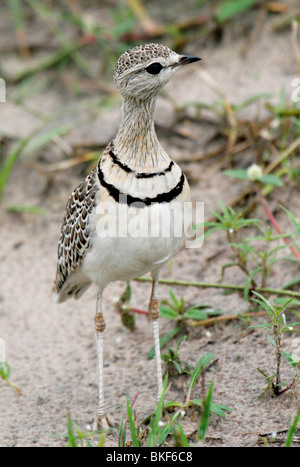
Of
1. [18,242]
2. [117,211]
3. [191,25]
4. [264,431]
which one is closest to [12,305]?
[18,242]

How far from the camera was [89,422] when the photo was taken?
321 centimetres

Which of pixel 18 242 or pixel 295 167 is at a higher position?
pixel 295 167

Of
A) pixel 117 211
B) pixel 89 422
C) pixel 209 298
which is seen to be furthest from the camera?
pixel 209 298

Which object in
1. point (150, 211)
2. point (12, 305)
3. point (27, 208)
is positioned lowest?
point (12, 305)

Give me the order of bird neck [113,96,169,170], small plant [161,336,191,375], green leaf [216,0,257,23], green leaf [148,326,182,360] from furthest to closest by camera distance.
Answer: green leaf [216,0,257,23] → green leaf [148,326,182,360] → small plant [161,336,191,375] → bird neck [113,96,169,170]

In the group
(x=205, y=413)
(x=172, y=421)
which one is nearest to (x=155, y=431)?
(x=172, y=421)

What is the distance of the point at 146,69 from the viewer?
9.46 ft

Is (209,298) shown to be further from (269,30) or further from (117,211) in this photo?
(269,30)

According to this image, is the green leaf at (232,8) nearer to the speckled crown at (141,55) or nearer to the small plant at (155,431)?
the speckled crown at (141,55)

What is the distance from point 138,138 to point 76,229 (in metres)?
0.56

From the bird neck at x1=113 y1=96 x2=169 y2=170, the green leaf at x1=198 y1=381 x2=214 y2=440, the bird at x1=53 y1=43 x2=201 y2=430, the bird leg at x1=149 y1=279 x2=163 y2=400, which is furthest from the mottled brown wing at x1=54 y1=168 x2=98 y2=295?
the green leaf at x1=198 y1=381 x2=214 y2=440

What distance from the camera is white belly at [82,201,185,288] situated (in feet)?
9.13

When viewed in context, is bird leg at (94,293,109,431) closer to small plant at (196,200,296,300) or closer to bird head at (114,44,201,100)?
small plant at (196,200,296,300)
